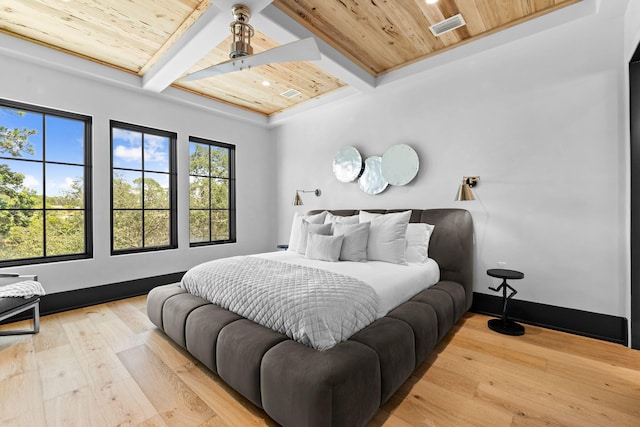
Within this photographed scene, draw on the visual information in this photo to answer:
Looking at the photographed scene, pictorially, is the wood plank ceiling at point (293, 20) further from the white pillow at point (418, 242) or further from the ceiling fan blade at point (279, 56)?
the white pillow at point (418, 242)

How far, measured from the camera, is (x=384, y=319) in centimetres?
185

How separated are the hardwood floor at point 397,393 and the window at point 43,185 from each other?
1052 millimetres

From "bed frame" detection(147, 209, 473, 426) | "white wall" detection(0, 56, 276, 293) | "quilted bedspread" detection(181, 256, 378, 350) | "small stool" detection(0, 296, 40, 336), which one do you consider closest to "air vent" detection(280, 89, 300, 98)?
"white wall" detection(0, 56, 276, 293)

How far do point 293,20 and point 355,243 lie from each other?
6.86ft

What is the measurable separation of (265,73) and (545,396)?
3897 millimetres

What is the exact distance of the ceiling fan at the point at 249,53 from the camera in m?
1.90

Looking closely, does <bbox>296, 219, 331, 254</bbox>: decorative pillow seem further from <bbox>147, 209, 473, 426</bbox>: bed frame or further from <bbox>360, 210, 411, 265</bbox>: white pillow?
<bbox>147, 209, 473, 426</bbox>: bed frame

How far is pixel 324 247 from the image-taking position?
291 centimetres

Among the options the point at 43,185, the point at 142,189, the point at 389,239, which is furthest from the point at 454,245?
the point at 43,185

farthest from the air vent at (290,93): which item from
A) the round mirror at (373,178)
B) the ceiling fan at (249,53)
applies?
the ceiling fan at (249,53)

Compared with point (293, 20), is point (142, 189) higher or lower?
lower

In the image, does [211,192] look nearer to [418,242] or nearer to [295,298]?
[418,242]

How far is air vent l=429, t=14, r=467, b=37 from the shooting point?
2.54m

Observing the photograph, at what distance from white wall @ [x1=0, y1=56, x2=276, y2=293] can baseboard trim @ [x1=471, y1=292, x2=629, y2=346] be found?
364 centimetres
